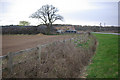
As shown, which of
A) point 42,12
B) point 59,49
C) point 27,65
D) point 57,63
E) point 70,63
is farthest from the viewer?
point 42,12

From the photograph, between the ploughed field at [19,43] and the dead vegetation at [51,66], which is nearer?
the dead vegetation at [51,66]

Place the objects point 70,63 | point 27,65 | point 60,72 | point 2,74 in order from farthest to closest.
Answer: point 70,63, point 60,72, point 27,65, point 2,74

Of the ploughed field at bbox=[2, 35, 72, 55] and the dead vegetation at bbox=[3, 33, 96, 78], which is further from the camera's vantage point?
the ploughed field at bbox=[2, 35, 72, 55]

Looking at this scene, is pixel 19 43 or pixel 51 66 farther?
pixel 19 43

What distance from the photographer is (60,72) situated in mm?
6137

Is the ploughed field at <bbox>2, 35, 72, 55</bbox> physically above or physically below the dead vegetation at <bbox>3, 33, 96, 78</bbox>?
above

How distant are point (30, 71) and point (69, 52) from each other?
3.76m

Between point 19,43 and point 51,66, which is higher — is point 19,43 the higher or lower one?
the higher one

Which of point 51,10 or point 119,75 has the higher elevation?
point 51,10

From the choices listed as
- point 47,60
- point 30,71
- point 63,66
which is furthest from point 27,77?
point 63,66

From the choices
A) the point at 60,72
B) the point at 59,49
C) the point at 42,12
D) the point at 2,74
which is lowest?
the point at 60,72

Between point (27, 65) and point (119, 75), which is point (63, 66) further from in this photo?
point (119, 75)

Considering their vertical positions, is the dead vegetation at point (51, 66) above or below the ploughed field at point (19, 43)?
below

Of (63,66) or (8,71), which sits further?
(63,66)
